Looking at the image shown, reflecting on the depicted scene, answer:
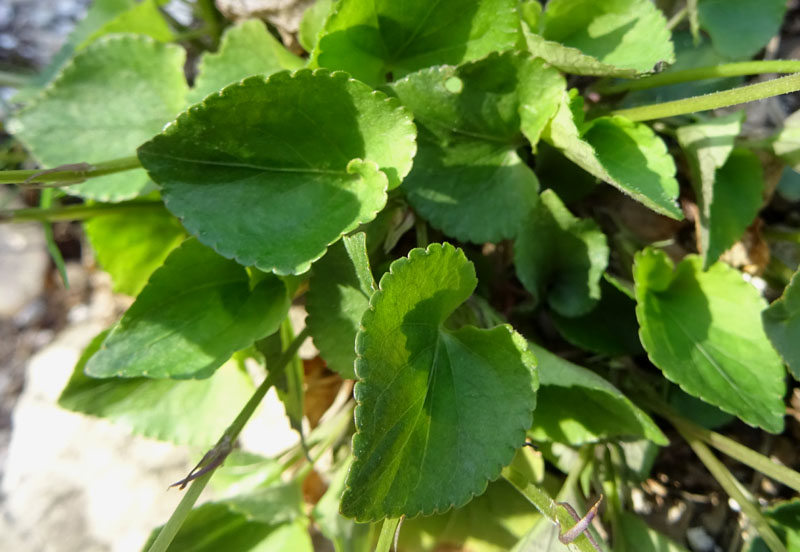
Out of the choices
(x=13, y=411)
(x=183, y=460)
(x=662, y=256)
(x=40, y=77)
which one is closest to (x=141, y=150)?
(x=662, y=256)

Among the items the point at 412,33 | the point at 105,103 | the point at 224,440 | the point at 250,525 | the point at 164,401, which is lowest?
the point at 250,525

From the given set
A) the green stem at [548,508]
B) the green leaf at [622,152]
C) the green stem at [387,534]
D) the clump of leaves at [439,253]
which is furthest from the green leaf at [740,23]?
the green stem at [387,534]

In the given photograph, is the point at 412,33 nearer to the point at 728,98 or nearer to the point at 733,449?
the point at 728,98

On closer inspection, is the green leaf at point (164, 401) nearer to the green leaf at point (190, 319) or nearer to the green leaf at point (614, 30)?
the green leaf at point (190, 319)

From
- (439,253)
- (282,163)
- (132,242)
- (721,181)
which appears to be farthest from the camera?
(132,242)

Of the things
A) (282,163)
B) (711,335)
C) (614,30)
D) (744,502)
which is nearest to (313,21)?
(282,163)

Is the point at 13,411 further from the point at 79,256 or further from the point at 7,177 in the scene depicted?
the point at 7,177

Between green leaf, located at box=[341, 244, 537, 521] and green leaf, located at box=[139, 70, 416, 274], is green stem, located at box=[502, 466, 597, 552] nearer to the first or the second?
green leaf, located at box=[341, 244, 537, 521]
